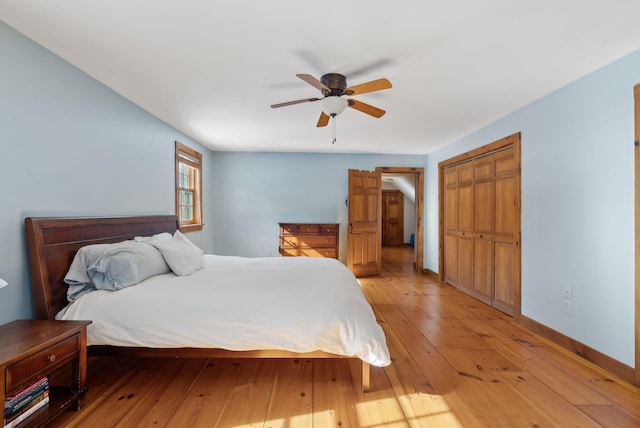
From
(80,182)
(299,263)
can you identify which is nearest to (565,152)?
(299,263)

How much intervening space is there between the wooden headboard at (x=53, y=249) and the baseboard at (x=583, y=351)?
3.83 m

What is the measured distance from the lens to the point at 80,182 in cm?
223

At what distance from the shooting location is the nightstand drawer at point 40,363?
1.27m

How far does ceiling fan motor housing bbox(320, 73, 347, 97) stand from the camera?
2.16m

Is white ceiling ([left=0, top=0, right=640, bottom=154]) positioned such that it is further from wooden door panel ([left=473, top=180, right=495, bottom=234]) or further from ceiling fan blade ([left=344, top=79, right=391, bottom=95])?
wooden door panel ([left=473, top=180, right=495, bottom=234])

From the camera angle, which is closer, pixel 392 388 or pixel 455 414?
pixel 455 414

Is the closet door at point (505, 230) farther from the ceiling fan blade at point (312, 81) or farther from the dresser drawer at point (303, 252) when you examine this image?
the dresser drawer at point (303, 252)

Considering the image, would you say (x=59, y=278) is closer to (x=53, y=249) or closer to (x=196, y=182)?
(x=53, y=249)

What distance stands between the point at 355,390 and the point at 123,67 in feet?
9.39

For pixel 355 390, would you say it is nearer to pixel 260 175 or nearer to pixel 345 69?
pixel 345 69

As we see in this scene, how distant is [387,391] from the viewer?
184cm

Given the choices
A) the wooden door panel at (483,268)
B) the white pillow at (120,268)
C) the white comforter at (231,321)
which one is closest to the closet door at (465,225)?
the wooden door panel at (483,268)

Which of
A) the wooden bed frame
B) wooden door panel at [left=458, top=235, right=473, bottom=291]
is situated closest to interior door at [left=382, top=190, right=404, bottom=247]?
wooden door panel at [left=458, top=235, right=473, bottom=291]

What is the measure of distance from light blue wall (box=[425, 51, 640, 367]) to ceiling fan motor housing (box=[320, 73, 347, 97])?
6.34ft
